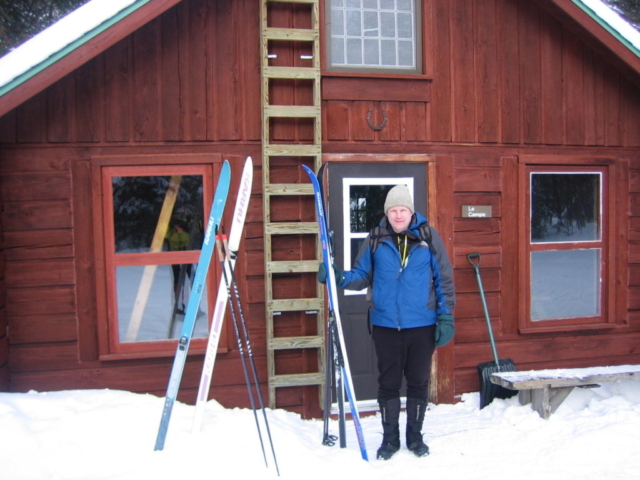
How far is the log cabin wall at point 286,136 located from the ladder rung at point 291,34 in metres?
0.17

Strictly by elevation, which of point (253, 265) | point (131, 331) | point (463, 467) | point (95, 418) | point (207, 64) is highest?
point (207, 64)

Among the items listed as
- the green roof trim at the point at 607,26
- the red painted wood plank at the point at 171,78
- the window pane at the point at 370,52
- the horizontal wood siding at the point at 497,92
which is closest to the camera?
the red painted wood plank at the point at 171,78

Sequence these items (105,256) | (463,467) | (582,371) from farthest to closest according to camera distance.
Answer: (582,371), (105,256), (463,467)

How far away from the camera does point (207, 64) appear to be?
438cm

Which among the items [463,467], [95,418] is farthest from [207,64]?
[463,467]

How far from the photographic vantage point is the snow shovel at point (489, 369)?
4.71 meters

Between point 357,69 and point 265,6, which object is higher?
point 265,6

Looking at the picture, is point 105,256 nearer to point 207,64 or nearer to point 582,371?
point 207,64

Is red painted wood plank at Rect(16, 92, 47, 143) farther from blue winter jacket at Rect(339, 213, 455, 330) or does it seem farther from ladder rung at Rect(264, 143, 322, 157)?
blue winter jacket at Rect(339, 213, 455, 330)

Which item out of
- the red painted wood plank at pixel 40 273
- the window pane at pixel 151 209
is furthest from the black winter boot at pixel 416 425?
the red painted wood plank at pixel 40 273

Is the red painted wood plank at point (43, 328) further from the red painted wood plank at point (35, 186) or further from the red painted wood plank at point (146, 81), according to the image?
the red painted wood plank at point (146, 81)

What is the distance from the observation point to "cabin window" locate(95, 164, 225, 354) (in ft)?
14.1

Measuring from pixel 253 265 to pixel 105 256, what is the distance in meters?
1.13

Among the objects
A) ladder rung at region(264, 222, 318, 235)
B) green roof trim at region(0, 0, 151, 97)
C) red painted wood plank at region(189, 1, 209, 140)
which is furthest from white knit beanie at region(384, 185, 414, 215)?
green roof trim at region(0, 0, 151, 97)
